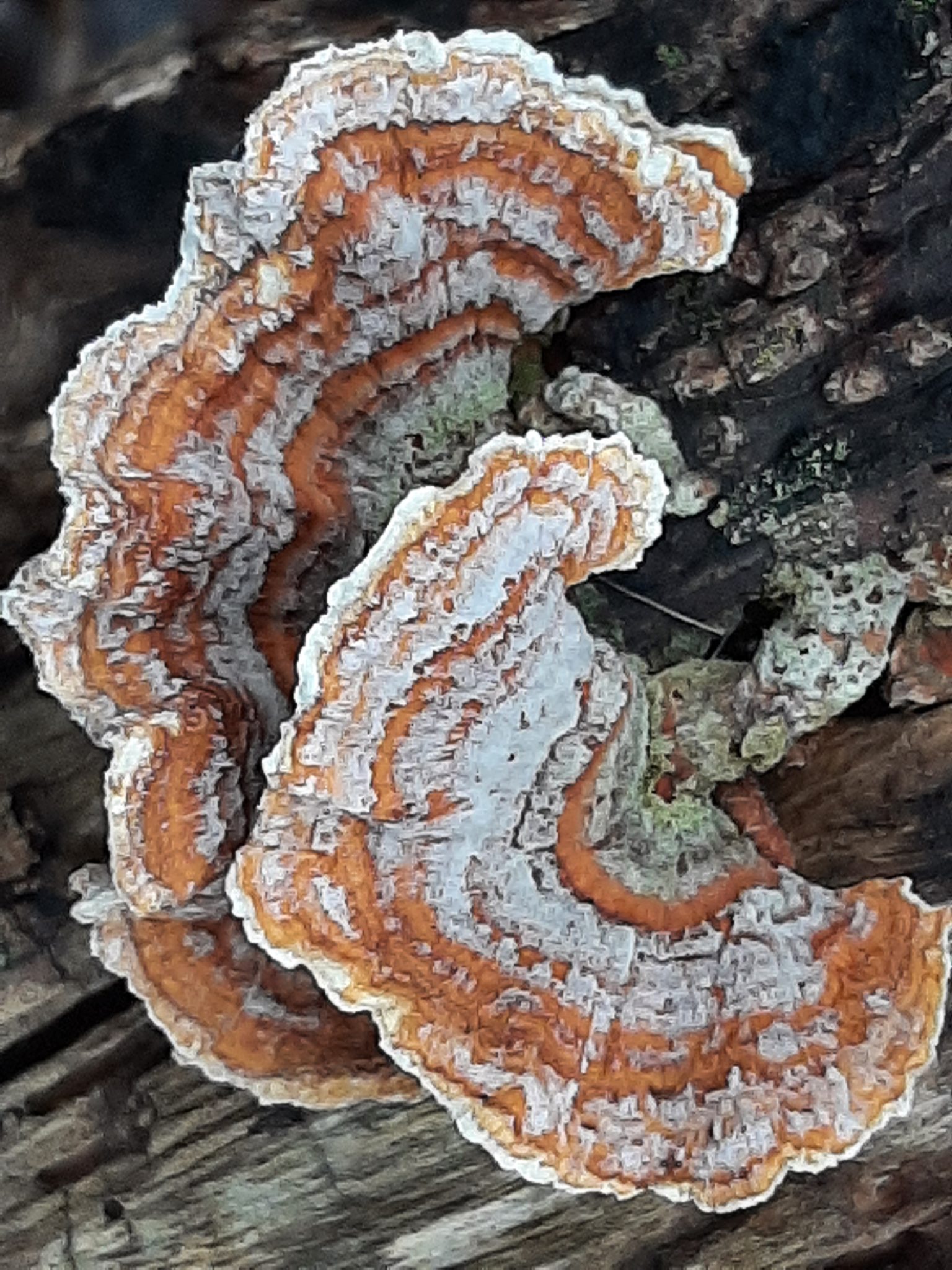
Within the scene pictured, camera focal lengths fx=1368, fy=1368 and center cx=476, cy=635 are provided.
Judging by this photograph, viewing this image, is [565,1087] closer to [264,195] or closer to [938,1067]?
[938,1067]

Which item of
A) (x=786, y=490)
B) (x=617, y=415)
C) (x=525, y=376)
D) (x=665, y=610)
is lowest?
(x=665, y=610)

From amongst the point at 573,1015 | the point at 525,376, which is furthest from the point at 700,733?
the point at 525,376

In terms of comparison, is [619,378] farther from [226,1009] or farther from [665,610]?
[226,1009]

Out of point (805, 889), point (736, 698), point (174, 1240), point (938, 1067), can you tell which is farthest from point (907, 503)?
point (174, 1240)

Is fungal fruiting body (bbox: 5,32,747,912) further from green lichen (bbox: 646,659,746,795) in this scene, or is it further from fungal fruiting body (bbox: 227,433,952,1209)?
green lichen (bbox: 646,659,746,795)

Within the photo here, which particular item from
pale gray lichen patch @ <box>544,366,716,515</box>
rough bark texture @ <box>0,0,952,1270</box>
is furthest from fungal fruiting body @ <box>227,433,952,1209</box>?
rough bark texture @ <box>0,0,952,1270</box>

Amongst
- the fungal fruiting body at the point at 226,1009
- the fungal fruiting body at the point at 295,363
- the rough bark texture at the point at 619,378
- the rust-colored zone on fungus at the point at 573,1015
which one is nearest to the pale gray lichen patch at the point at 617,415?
the rough bark texture at the point at 619,378
